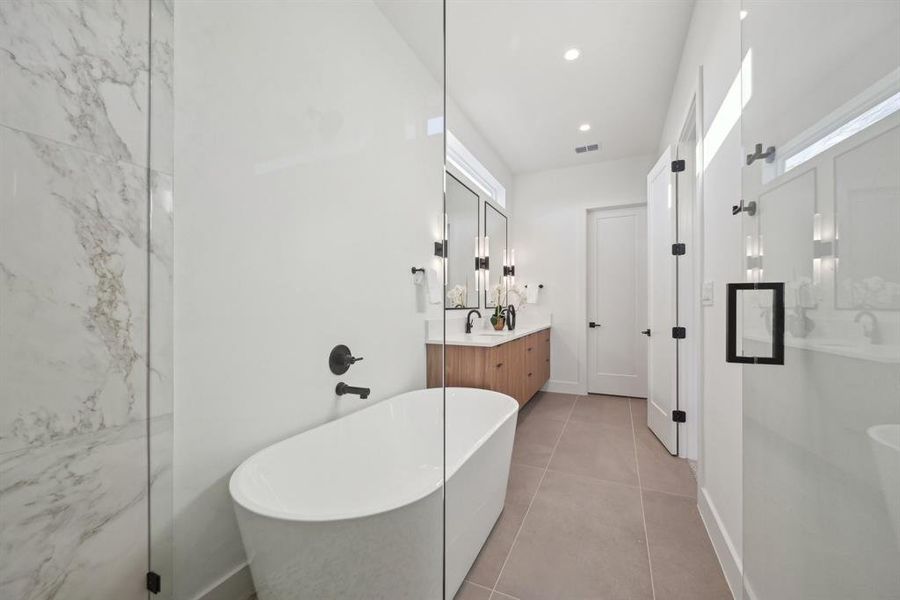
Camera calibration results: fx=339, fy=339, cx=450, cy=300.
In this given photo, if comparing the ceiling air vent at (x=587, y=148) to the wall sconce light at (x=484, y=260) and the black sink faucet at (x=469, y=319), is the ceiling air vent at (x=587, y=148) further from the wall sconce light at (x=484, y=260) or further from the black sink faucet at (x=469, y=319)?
the black sink faucet at (x=469, y=319)

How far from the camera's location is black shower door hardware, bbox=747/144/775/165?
2.82 ft

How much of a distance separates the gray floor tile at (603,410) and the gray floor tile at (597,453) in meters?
0.16

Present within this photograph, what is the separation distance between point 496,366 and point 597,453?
1.11 meters

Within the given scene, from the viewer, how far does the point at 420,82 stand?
1466 millimetres

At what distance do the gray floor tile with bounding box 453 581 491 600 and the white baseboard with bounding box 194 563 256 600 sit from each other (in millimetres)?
766

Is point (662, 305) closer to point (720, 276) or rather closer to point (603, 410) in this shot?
point (720, 276)

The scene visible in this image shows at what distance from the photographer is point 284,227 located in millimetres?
1399

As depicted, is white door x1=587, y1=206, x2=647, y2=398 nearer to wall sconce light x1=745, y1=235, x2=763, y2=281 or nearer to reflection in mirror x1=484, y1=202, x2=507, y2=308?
reflection in mirror x1=484, y1=202, x2=507, y2=308

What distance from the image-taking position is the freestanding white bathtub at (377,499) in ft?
2.87

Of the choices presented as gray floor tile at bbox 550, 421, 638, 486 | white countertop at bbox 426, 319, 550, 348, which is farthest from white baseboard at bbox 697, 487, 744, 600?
white countertop at bbox 426, 319, 550, 348

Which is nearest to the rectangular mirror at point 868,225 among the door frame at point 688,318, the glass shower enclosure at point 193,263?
the glass shower enclosure at point 193,263

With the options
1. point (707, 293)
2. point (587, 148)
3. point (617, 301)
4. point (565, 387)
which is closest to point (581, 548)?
point (707, 293)

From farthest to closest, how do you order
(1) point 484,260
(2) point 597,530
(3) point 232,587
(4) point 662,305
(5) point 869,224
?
(4) point 662,305 < (1) point 484,260 < (2) point 597,530 < (3) point 232,587 < (5) point 869,224

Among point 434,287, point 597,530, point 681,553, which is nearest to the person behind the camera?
point 434,287
